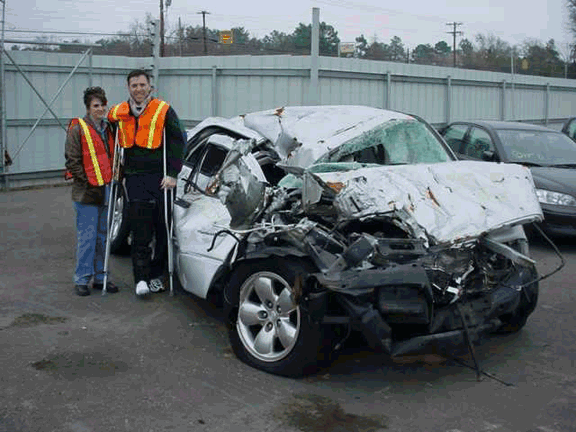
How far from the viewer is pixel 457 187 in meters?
4.77

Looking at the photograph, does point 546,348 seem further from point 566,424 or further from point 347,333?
point 347,333

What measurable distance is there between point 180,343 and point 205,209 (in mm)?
1086

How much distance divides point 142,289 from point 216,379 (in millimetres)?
1811

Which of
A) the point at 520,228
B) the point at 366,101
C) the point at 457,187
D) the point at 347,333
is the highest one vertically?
the point at 366,101

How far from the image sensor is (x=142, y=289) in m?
5.98

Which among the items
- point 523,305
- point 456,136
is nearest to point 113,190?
point 523,305

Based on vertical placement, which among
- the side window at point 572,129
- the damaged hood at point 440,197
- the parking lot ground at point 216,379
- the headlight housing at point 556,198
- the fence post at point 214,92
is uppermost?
the fence post at point 214,92

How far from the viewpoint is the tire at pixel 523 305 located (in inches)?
195

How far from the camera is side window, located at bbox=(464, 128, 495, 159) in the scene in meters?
9.27

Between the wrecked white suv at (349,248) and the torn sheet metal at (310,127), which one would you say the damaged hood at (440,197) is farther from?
the torn sheet metal at (310,127)

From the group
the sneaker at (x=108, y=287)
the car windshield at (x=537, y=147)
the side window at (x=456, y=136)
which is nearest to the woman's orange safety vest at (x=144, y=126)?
the sneaker at (x=108, y=287)

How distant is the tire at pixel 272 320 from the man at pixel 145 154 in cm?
150

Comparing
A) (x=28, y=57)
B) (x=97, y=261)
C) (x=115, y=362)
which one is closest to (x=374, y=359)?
(x=115, y=362)

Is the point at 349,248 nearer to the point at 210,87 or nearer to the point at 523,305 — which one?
the point at 523,305
